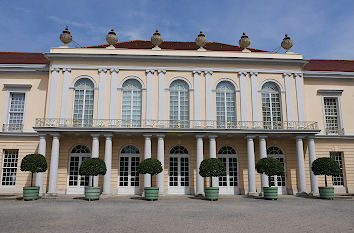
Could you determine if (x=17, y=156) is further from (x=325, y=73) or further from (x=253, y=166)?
(x=325, y=73)

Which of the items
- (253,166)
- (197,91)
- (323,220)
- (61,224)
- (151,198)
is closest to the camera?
(61,224)

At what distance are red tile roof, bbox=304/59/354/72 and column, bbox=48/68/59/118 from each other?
17990 millimetres

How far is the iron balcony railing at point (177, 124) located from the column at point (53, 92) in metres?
0.60

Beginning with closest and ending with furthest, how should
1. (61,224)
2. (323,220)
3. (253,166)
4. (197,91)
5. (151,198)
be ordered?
(61,224) < (323,220) < (151,198) < (253,166) < (197,91)

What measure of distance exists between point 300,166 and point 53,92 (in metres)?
16.6

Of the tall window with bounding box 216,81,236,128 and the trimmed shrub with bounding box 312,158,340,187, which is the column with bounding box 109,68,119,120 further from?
the trimmed shrub with bounding box 312,158,340,187

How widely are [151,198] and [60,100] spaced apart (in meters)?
9.14

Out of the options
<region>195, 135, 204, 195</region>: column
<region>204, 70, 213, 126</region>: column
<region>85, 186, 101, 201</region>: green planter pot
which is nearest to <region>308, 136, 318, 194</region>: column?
<region>204, 70, 213, 126</region>: column

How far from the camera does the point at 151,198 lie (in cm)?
1541

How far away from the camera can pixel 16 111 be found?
1997cm

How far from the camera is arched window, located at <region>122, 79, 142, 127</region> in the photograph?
63.8 ft

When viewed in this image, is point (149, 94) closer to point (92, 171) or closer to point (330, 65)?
point (92, 171)

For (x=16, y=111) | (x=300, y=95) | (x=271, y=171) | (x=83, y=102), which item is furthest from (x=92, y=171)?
(x=300, y=95)

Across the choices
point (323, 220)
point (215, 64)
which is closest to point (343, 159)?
→ point (215, 64)
